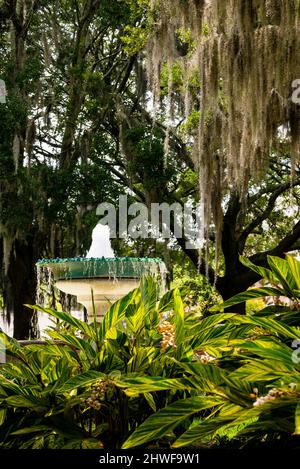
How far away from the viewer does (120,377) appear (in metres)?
2.35

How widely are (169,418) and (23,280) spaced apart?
1355cm

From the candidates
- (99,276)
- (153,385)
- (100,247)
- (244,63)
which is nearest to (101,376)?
(153,385)

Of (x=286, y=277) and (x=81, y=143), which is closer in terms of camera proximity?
(x=286, y=277)

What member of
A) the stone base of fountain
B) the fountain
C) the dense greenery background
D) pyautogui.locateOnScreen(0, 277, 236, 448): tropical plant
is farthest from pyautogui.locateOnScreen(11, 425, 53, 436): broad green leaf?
the dense greenery background

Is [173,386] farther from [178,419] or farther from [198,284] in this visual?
[198,284]

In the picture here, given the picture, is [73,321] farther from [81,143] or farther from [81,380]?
[81,143]

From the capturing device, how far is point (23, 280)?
15.3 meters

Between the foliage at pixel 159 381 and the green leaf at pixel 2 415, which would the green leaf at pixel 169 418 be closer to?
the foliage at pixel 159 381

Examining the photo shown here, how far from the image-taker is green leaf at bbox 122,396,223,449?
82.1 inches

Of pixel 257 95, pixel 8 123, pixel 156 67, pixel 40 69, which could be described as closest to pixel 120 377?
pixel 257 95

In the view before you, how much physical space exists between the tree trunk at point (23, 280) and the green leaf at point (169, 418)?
1319 cm

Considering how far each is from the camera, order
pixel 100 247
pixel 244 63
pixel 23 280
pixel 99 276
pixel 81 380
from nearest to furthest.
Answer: pixel 81 380
pixel 99 276
pixel 100 247
pixel 244 63
pixel 23 280

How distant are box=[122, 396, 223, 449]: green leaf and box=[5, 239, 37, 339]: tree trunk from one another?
13.2 metres

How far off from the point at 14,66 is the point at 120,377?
1371cm
